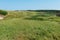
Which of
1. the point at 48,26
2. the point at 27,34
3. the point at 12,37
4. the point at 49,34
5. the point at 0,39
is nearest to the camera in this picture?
the point at 0,39

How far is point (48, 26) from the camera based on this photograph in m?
20.3

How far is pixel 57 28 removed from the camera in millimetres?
20516

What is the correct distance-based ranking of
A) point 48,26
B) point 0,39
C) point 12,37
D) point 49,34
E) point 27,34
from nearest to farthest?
point 0,39, point 12,37, point 27,34, point 49,34, point 48,26

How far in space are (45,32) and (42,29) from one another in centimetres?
57

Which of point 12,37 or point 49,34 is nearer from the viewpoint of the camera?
point 12,37

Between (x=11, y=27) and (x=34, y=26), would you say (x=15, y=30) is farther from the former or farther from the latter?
(x=34, y=26)

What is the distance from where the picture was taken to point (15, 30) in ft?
57.4

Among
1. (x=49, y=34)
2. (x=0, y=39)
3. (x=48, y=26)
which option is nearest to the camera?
(x=0, y=39)

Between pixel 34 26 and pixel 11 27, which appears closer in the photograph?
pixel 11 27

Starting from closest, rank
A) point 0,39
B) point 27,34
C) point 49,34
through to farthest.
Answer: point 0,39, point 27,34, point 49,34

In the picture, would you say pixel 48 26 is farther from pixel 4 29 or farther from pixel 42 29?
pixel 4 29

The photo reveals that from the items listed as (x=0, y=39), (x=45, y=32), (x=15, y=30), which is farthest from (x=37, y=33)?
(x=0, y=39)

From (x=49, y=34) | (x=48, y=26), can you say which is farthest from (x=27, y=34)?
(x=48, y=26)

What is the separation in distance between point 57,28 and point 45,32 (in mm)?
2397
